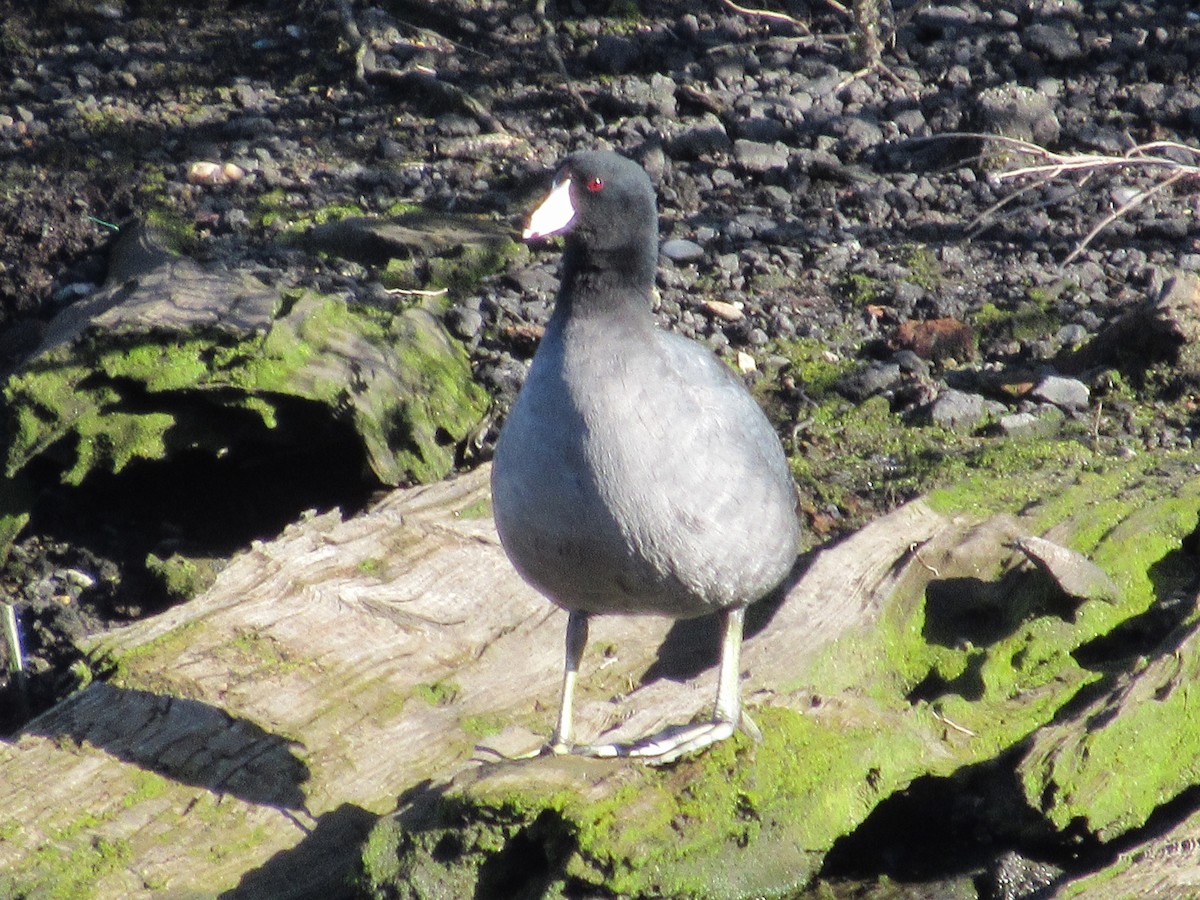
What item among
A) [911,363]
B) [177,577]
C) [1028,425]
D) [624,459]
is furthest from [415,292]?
[624,459]

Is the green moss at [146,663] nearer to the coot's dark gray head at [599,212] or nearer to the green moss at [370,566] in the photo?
the green moss at [370,566]

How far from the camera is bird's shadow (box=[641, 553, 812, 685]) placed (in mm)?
4031

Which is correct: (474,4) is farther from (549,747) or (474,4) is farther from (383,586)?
(549,747)

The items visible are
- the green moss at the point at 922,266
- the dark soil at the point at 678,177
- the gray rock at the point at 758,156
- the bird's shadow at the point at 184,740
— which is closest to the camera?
the bird's shadow at the point at 184,740

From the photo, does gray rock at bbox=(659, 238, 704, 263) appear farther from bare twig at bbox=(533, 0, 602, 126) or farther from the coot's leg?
the coot's leg

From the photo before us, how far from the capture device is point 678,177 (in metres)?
7.26

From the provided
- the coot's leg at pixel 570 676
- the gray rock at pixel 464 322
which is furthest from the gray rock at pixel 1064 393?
the coot's leg at pixel 570 676

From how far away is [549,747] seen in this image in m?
3.44

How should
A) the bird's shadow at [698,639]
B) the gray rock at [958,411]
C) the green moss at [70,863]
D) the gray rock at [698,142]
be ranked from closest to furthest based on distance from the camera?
1. the green moss at [70,863]
2. the bird's shadow at [698,639]
3. the gray rock at [958,411]
4. the gray rock at [698,142]

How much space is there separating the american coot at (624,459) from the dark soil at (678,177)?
5.61 ft

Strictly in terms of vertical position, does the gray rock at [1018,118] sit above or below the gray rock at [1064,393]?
above

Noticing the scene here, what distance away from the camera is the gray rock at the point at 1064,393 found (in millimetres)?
5551

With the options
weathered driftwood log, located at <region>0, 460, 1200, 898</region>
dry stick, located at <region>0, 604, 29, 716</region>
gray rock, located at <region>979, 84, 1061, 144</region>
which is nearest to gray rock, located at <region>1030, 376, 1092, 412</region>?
weathered driftwood log, located at <region>0, 460, 1200, 898</region>

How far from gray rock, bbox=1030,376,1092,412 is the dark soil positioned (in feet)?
0.27
